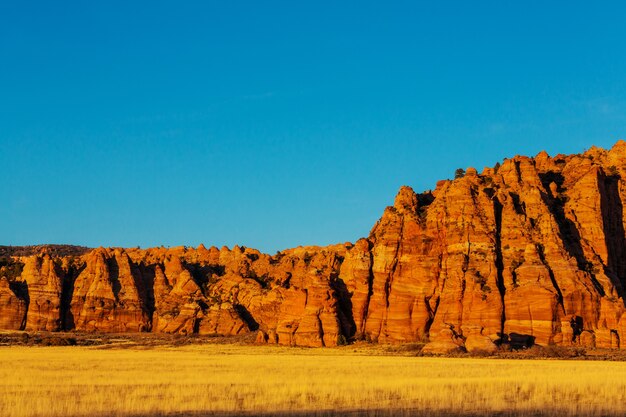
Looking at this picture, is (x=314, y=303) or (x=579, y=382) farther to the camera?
(x=314, y=303)

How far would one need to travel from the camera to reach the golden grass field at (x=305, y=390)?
1120 inches

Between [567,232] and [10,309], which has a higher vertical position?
[567,232]

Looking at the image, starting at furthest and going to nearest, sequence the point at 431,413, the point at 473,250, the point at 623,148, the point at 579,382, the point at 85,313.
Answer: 1. the point at 85,313
2. the point at 623,148
3. the point at 473,250
4. the point at 579,382
5. the point at 431,413

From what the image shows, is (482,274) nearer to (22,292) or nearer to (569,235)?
(569,235)

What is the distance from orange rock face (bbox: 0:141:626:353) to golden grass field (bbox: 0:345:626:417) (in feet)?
90.4

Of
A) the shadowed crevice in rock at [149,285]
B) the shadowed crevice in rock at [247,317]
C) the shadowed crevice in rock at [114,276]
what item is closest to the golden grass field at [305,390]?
the shadowed crevice in rock at [247,317]

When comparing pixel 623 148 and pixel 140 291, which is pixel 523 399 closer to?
pixel 623 148

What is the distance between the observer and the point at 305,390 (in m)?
33.8

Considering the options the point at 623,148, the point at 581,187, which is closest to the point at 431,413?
the point at 581,187

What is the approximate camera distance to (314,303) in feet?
290

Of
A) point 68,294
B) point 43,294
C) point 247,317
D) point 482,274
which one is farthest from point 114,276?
point 482,274

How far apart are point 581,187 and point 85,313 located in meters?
77.7

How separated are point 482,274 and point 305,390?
52.8m

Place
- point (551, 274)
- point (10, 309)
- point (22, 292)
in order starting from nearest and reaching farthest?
1. point (551, 274)
2. point (10, 309)
3. point (22, 292)
